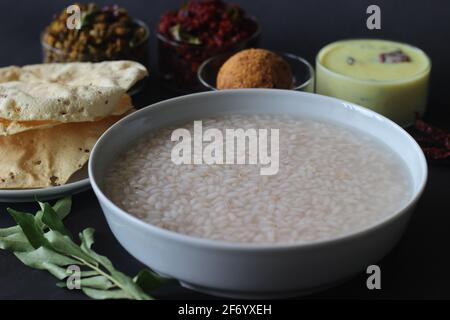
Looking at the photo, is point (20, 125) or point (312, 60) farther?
point (312, 60)

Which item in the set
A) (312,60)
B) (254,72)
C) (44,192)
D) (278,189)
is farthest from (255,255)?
(312,60)

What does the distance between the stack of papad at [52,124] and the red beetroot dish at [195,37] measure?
1.50ft

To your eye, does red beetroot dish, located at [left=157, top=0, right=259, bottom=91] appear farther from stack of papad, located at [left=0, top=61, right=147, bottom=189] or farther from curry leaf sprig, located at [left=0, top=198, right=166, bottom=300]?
curry leaf sprig, located at [left=0, top=198, right=166, bottom=300]

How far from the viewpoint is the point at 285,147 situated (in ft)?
6.82

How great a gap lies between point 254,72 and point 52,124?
0.67 meters

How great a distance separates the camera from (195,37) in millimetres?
2738

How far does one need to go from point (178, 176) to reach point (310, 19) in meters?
1.62

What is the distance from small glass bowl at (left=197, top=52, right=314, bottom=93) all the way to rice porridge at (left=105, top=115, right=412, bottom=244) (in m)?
0.47

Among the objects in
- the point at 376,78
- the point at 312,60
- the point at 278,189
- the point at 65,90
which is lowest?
the point at 312,60

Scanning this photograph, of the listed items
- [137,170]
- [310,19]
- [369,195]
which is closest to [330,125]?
[369,195]

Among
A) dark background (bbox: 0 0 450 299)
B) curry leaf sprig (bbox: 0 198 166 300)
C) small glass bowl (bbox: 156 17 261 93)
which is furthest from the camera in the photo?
small glass bowl (bbox: 156 17 261 93)

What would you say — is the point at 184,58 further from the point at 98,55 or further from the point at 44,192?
the point at 44,192

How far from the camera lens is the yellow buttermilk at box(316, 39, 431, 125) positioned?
8.29ft

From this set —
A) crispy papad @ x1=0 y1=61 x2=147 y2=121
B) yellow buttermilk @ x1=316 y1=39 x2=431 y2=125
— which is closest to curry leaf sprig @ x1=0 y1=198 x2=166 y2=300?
crispy papad @ x1=0 y1=61 x2=147 y2=121
